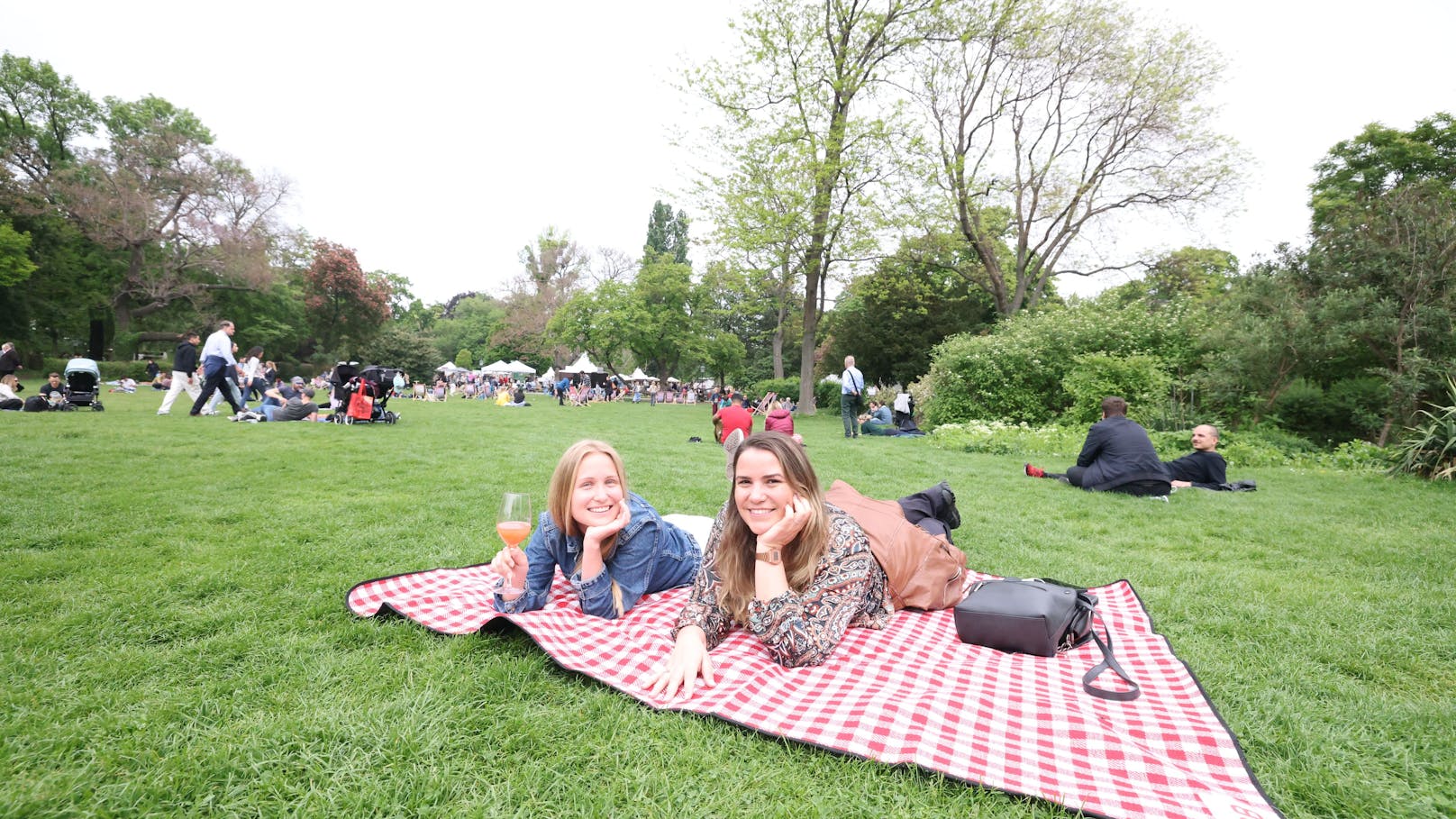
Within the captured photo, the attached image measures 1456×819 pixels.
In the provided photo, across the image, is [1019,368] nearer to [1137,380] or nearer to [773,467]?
[1137,380]

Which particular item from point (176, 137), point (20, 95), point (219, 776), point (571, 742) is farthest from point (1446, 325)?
point (20, 95)

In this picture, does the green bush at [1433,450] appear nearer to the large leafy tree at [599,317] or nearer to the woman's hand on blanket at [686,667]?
the woman's hand on blanket at [686,667]

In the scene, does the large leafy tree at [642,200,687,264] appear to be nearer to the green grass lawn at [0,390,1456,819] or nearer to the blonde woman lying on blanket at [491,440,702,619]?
the green grass lawn at [0,390,1456,819]

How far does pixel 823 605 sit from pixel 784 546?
0.31m

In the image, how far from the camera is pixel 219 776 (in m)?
1.85

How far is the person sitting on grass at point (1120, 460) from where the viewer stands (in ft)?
23.1

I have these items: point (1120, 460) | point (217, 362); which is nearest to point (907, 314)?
point (1120, 460)

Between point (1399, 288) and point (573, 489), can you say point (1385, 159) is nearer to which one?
point (1399, 288)

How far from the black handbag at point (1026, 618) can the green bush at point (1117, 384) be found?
1166 cm

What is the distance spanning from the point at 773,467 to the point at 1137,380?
1350 centimetres

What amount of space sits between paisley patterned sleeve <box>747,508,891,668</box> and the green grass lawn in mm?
505

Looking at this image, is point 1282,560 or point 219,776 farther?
point 1282,560

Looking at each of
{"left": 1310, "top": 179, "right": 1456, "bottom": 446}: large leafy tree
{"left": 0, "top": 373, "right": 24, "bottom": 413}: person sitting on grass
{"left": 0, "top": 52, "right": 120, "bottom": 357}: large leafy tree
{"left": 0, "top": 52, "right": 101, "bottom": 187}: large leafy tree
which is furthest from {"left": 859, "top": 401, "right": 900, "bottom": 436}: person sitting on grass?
{"left": 0, "top": 52, "right": 101, "bottom": 187}: large leafy tree

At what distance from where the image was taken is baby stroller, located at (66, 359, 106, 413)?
511 inches
